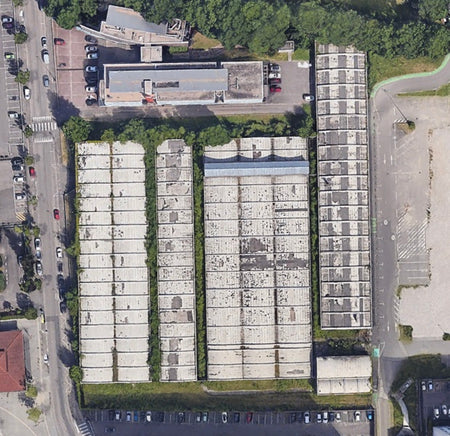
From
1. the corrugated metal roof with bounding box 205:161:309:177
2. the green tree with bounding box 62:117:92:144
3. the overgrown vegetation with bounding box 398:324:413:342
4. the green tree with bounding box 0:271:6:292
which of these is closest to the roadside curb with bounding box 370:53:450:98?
the corrugated metal roof with bounding box 205:161:309:177

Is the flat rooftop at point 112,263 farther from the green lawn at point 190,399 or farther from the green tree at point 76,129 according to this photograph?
the green lawn at point 190,399

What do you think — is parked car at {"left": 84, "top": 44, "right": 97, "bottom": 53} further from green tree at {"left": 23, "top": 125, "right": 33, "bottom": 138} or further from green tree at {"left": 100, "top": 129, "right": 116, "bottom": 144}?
green tree at {"left": 23, "top": 125, "right": 33, "bottom": 138}

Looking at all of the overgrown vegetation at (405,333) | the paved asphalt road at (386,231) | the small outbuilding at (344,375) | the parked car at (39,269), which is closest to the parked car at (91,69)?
the parked car at (39,269)

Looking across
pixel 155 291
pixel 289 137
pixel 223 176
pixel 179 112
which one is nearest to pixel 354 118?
pixel 289 137

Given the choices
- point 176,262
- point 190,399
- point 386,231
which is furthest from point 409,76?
point 190,399

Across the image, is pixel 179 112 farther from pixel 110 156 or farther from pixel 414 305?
pixel 414 305
